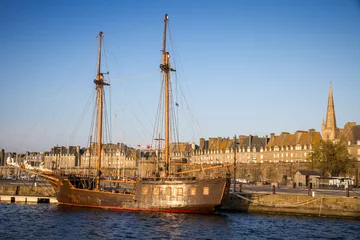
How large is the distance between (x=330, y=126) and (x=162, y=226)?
90.9 metres

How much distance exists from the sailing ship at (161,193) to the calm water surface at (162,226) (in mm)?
1528

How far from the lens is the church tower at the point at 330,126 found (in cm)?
11762

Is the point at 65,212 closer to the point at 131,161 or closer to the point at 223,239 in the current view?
the point at 223,239

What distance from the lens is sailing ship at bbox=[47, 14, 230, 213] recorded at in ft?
152

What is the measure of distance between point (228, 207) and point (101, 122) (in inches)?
804

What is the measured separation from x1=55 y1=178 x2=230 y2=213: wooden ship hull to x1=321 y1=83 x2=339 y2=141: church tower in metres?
79.5

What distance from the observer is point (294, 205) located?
1821 inches

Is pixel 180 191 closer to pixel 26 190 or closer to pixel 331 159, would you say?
pixel 26 190

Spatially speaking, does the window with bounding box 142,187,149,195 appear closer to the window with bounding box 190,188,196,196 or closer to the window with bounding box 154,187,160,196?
the window with bounding box 154,187,160,196

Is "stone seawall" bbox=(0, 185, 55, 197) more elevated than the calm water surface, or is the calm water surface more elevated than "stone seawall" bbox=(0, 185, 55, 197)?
"stone seawall" bbox=(0, 185, 55, 197)

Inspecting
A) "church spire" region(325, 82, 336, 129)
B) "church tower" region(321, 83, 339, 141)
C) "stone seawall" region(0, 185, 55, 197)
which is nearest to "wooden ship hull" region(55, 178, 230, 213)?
"stone seawall" region(0, 185, 55, 197)

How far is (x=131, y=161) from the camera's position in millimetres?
191875

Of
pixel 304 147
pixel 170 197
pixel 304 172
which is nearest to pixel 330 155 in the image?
pixel 304 172

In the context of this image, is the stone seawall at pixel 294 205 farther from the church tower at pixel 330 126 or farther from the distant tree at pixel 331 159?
the church tower at pixel 330 126
